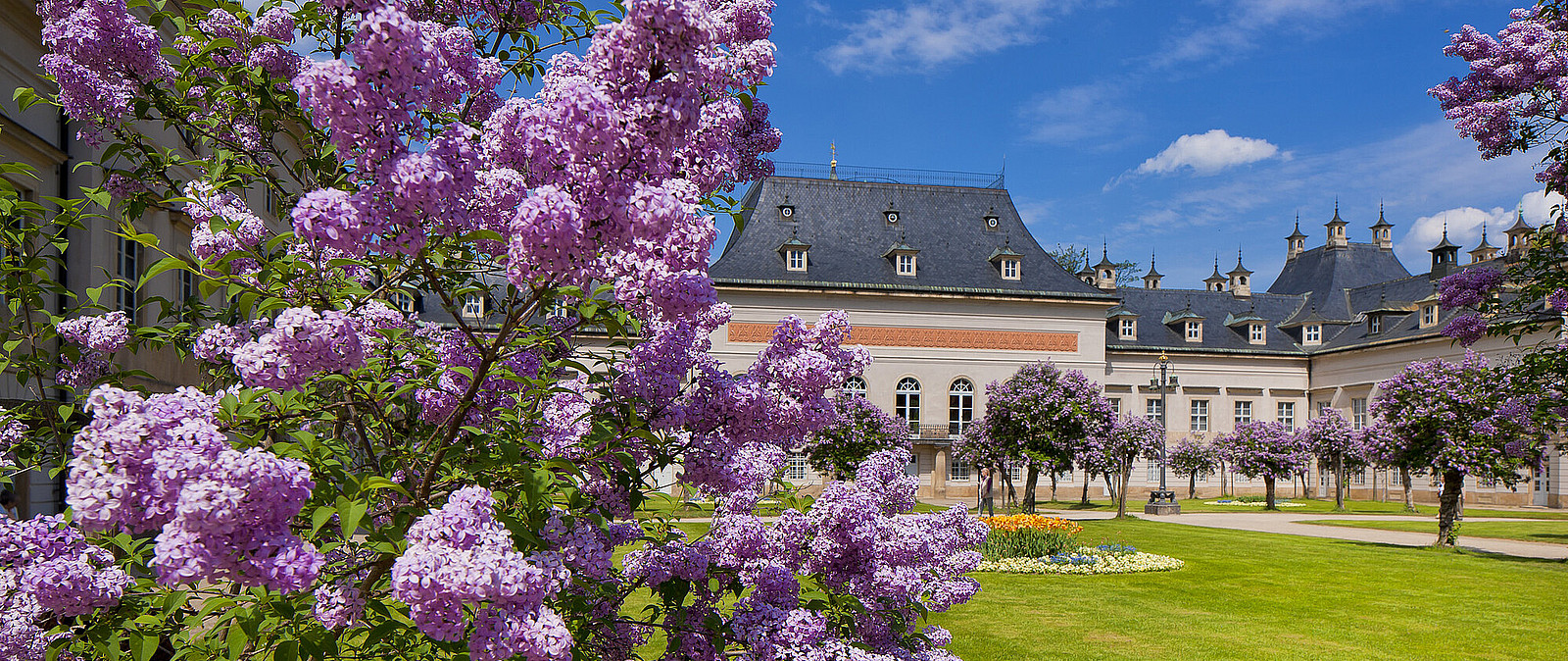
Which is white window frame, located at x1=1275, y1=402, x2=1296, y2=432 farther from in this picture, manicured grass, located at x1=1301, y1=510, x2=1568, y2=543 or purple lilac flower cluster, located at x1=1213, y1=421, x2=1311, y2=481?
manicured grass, located at x1=1301, y1=510, x2=1568, y2=543

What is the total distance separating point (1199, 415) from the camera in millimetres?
53562

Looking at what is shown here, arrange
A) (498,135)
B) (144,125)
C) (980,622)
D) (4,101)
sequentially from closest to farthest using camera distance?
(498,135)
(4,101)
(980,622)
(144,125)

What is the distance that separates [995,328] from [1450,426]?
80.5 ft

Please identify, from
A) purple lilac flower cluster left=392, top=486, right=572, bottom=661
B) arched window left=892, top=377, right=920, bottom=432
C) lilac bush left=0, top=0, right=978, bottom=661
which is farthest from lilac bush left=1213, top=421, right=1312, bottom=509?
purple lilac flower cluster left=392, top=486, right=572, bottom=661

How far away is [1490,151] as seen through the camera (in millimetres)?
9305

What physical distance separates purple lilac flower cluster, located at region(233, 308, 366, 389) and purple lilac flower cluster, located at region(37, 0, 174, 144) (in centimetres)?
226

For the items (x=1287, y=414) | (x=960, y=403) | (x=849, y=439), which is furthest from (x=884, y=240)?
(x=1287, y=414)

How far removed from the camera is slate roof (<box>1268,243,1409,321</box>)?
56906mm

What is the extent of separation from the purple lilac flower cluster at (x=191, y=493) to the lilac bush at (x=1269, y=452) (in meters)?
45.5

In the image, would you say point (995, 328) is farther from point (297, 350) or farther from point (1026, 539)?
point (297, 350)

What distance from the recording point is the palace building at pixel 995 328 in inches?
1724

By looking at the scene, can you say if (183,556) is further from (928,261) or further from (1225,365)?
(1225,365)

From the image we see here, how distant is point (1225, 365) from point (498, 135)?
187 ft

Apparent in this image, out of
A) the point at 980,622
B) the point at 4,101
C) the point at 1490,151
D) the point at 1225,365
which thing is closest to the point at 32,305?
the point at 4,101
